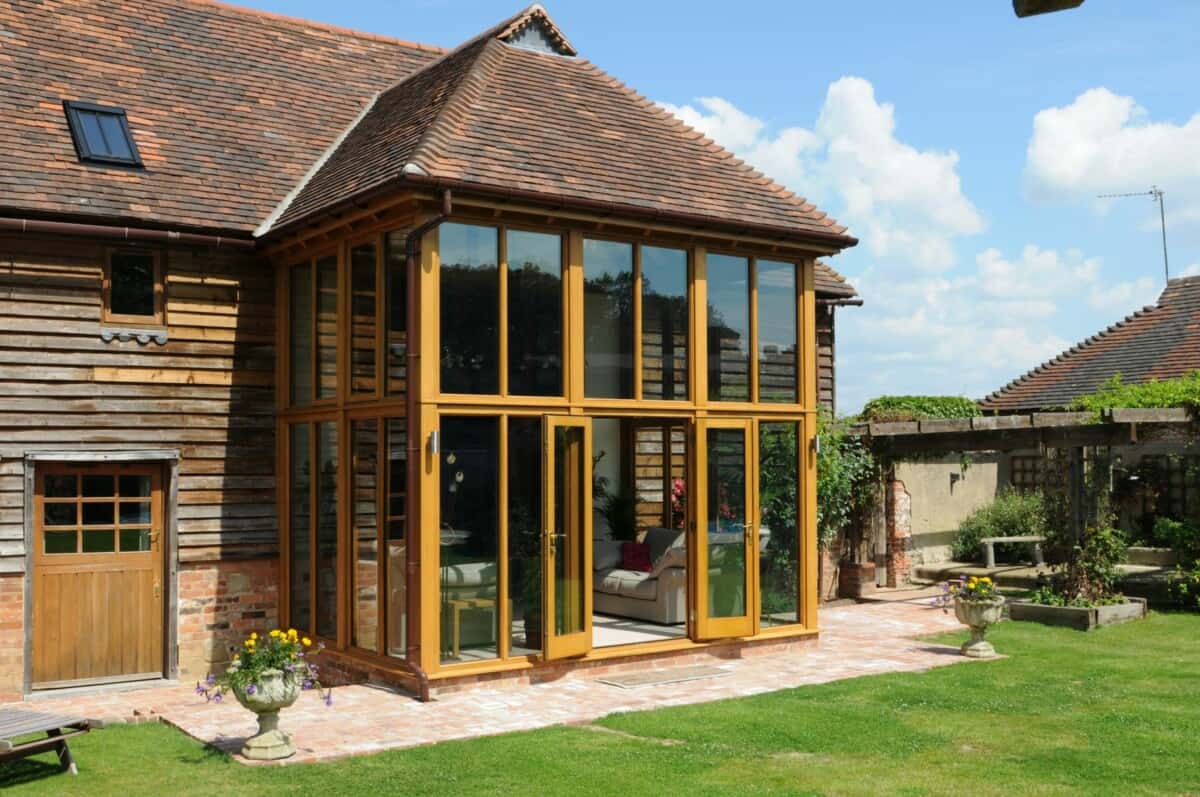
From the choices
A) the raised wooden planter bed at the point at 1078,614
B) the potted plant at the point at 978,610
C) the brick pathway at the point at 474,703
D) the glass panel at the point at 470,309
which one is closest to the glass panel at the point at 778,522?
the brick pathway at the point at 474,703

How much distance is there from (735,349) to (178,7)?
27.8 ft

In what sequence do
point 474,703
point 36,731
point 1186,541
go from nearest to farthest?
point 36,731 → point 474,703 → point 1186,541

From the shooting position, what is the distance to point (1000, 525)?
2134 cm

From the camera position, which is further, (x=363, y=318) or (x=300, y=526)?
(x=300, y=526)

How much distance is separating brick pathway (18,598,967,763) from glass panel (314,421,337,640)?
1.31 metres

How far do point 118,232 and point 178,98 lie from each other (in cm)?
281

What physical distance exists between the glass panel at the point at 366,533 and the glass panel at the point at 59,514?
2.84 meters

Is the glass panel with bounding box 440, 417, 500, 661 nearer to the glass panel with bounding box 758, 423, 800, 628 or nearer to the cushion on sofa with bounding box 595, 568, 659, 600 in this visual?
the cushion on sofa with bounding box 595, 568, 659, 600

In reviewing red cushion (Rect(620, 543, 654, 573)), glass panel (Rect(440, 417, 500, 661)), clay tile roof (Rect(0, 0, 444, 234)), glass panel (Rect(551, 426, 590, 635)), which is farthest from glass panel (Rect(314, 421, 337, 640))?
red cushion (Rect(620, 543, 654, 573))

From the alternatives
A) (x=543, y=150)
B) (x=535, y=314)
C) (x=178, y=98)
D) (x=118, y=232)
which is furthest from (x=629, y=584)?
(x=178, y=98)

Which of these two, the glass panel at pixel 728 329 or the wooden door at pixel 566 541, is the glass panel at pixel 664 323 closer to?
the glass panel at pixel 728 329

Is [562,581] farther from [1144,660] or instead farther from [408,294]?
[1144,660]

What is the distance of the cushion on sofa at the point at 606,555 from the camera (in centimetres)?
1485

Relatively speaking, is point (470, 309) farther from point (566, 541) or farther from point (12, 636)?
point (12, 636)
